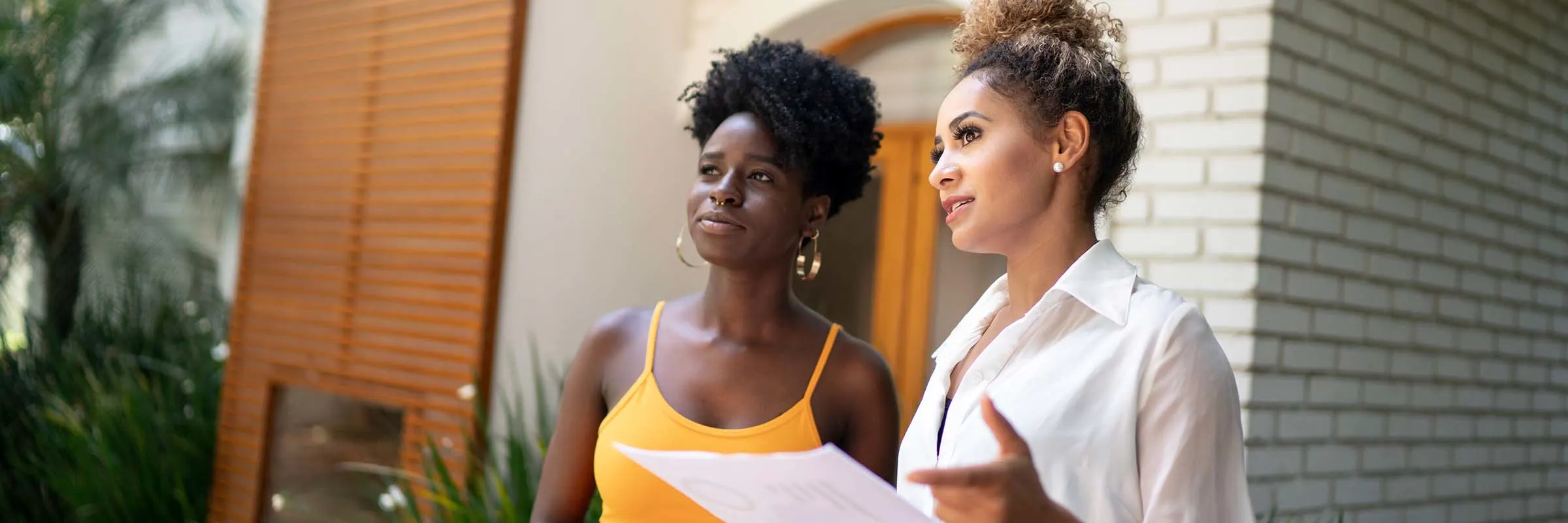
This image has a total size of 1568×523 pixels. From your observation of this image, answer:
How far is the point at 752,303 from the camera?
7.23ft

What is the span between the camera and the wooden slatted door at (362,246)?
14.4 ft

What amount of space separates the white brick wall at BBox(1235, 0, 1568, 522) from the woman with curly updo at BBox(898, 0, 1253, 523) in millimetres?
1659

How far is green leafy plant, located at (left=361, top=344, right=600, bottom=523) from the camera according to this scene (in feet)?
11.9

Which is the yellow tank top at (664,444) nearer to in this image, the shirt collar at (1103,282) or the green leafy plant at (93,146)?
the shirt collar at (1103,282)

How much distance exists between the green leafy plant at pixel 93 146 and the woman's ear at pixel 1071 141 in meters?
6.83

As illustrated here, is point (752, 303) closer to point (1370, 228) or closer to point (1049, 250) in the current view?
point (1049, 250)

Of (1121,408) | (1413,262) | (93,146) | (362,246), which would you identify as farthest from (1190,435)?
(93,146)

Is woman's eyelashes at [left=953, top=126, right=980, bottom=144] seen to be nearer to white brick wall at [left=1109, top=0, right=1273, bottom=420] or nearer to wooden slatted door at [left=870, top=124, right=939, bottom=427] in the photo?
white brick wall at [left=1109, top=0, right=1273, bottom=420]

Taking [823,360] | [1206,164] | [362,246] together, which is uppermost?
[1206,164]

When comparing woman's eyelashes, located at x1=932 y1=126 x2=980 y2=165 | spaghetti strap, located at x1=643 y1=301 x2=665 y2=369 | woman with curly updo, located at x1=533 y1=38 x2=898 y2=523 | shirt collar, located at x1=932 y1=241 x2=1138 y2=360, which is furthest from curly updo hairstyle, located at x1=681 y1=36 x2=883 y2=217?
shirt collar, located at x1=932 y1=241 x2=1138 y2=360

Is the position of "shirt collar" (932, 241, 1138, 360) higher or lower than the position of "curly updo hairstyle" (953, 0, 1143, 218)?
lower

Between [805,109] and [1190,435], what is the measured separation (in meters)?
1.15

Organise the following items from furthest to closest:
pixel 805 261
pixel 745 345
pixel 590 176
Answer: pixel 590 176
pixel 805 261
pixel 745 345

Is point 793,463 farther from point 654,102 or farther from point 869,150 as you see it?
point 654,102
